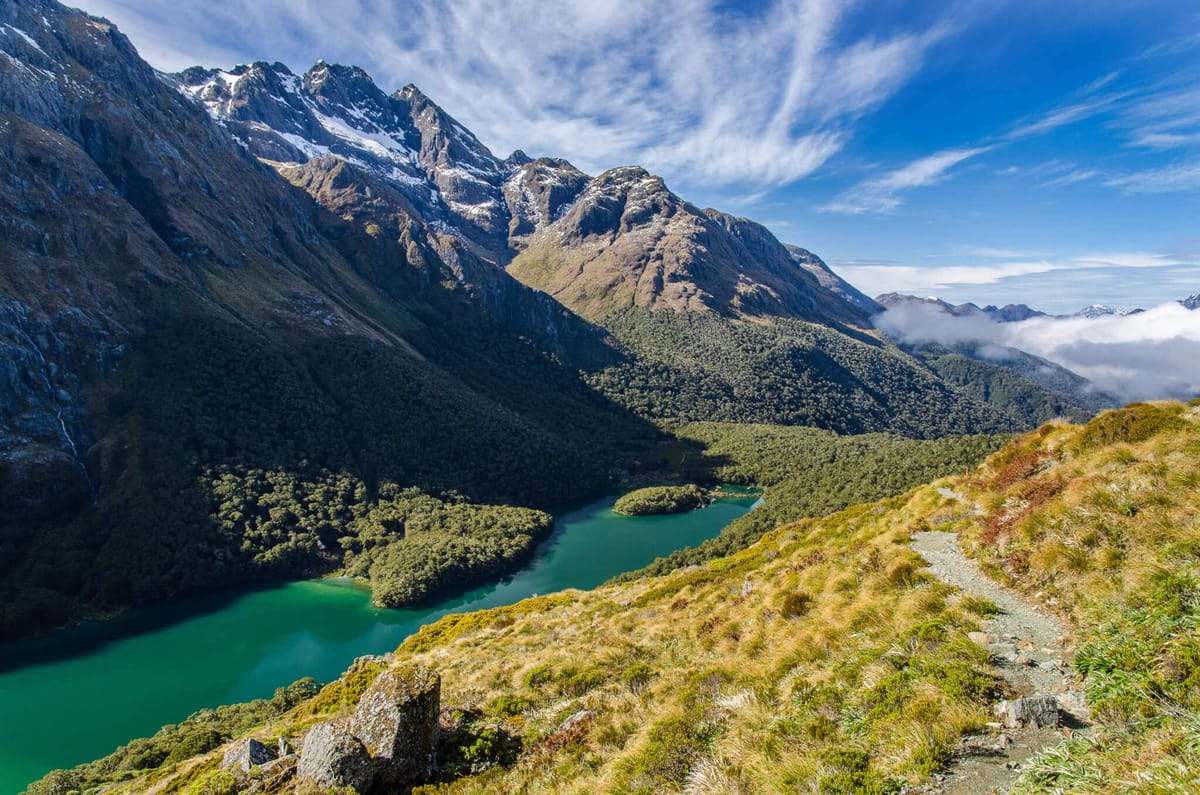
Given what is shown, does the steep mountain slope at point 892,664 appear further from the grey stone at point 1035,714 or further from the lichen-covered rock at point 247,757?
the lichen-covered rock at point 247,757

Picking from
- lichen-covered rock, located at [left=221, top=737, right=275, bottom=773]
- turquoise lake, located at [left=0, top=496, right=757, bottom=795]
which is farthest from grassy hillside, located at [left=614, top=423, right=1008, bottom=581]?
lichen-covered rock, located at [left=221, top=737, right=275, bottom=773]

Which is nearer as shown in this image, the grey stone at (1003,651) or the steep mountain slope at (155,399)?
the grey stone at (1003,651)

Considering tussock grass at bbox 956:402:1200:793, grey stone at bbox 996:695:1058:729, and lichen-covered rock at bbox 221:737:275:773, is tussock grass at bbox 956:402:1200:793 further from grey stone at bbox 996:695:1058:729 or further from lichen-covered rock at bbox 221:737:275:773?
lichen-covered rock at bbox 221:737:275:773

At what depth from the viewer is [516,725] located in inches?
715

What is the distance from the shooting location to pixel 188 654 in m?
84.9

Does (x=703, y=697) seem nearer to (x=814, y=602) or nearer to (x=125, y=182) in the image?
(x=814, y=602)

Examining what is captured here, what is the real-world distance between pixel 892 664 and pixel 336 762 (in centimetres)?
1415

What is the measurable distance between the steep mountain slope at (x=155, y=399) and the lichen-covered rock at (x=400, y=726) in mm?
116302

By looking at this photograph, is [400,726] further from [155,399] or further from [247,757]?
[155,399]

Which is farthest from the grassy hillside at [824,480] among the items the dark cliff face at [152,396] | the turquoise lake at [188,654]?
the dark cliff face at [152,396]

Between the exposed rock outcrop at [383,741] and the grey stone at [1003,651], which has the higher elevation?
the grey stone at [1003,651]

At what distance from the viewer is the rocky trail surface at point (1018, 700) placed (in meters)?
8.37

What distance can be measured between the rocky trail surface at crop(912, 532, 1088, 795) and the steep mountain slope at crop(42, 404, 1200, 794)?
0.47 ft

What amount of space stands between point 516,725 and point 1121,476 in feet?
66.4
